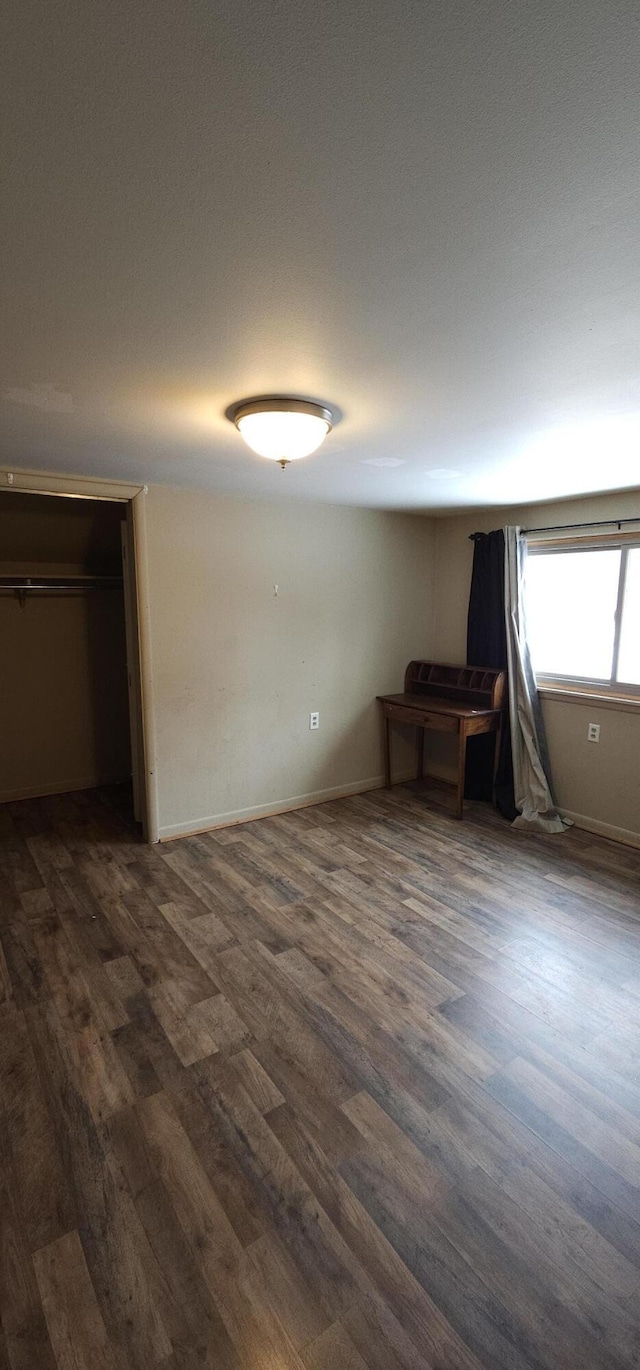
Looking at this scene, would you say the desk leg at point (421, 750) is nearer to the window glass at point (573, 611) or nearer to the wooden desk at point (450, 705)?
the wooden desk at point (450, 705)

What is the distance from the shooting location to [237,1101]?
5.40 feet

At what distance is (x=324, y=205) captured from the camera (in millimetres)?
896

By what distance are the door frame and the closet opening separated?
0.74ft

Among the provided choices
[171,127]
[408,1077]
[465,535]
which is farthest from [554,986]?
[465,535]

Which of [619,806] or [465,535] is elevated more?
[465,535]

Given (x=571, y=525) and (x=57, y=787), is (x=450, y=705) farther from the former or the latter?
(x=57, y=787)

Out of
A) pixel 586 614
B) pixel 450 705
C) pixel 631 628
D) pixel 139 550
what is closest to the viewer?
pixel 139 550

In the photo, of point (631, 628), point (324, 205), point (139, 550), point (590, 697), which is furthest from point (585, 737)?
point (324, 205)

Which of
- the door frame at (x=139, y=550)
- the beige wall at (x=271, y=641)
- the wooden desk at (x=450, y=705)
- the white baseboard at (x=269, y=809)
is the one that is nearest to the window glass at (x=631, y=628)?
the wooden desk at (x=450, y=705)

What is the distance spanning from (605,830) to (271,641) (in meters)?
2.48

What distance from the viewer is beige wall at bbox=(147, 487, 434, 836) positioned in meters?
3.35

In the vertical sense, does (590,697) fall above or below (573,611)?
below

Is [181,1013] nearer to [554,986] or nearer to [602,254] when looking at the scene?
[554,986]

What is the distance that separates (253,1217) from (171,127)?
84.0 inches
